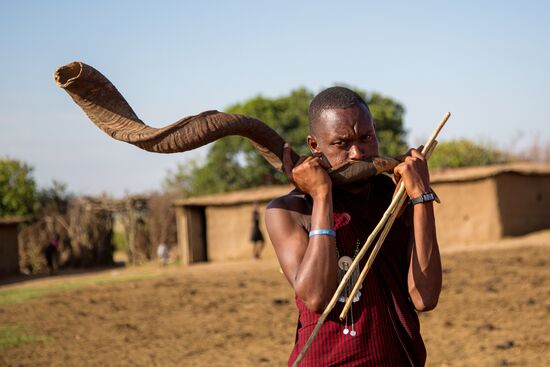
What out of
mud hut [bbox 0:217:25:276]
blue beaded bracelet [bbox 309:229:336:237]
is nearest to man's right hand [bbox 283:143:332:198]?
blue beaded bracelet [bbox 309:229:336:237]

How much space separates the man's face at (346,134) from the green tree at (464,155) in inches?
1103

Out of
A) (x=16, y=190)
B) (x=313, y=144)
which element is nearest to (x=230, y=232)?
(x=16, y=190)

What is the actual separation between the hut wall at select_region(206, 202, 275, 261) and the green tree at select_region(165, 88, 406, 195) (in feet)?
35.5

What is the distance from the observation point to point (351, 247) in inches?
91.7

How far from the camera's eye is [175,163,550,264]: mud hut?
18.1m

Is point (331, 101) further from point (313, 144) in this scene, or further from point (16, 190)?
point (16, 190)

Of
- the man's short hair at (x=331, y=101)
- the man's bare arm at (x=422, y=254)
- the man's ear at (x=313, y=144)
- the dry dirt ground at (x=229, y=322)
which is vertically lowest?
the dry dirt ground at (x=229, y=322)

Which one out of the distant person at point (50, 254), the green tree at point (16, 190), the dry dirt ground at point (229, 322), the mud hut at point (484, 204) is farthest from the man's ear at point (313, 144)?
the green tree at point (16, 190)

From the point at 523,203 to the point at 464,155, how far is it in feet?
37.4

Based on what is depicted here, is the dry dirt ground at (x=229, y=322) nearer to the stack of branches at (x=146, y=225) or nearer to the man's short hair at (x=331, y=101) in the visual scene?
the man's short hair at (x=331, y=101)

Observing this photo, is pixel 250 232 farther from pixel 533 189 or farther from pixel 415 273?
pixel 415 273

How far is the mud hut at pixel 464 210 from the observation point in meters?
18.1

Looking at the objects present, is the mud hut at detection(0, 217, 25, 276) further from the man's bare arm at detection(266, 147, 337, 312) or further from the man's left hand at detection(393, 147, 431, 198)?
the man's left hand at detection(393, 147, 431, 198)

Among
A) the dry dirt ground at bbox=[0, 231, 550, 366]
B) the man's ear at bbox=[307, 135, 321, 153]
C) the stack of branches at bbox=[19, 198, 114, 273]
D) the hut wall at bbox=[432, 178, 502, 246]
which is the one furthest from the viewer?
the stack of branches at bbox=[19, 198, 114, 273]
